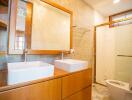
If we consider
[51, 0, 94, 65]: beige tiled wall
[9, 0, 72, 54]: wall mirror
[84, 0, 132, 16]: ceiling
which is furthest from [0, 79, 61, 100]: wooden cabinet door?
[84, 0, 132, 16]: ceiling

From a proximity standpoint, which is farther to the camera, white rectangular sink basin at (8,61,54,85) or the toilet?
the toilet

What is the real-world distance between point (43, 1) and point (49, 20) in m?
0.26

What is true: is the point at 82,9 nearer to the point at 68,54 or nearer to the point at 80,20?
the point at 80,20

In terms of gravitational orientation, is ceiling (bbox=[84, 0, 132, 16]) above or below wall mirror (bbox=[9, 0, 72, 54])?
above

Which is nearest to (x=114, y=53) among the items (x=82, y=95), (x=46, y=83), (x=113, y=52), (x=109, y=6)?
(x=113, y=52)

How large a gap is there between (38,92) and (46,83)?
0.33 ft

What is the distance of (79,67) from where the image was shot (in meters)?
1.33

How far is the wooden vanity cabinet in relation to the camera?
2.54 feet

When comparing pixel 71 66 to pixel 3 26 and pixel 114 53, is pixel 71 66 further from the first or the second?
pixel 114 53

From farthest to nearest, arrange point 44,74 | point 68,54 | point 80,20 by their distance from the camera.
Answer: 1. point 80,20
2. point 68,54
3. point 44,74

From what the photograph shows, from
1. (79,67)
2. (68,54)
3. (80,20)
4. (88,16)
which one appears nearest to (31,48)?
(79,67)

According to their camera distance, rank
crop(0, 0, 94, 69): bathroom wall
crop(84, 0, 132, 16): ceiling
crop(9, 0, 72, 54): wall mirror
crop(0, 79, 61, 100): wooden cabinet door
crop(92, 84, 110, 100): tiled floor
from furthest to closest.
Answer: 1. crop(84, 0, 132, 16): ceiling
2. crop(92, 84, 110, 100): tiled floor
3. crop(0, 0, 94, 69): bathroom wall
4. crop(9, 0, 72, 54): wall mirror
5. crop(0, 79, 61, 100): wooden cabinet door

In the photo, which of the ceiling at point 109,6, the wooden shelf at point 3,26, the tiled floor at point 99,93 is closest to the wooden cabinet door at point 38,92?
the wooden shelf at point 3,26

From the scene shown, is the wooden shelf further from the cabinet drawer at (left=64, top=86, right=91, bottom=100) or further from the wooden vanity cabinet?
the cabinet drawer at (left=64, top=86, right=91, bottom=100)
